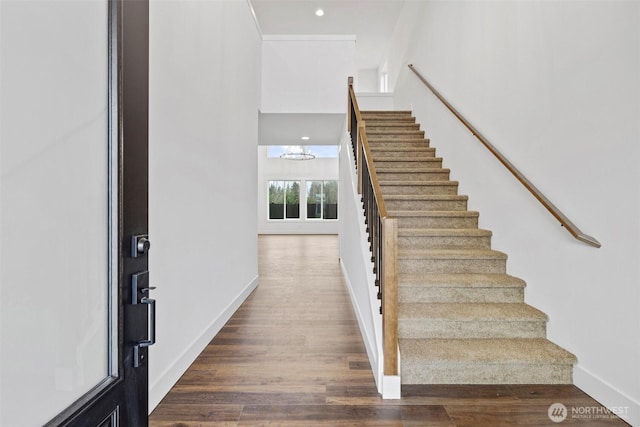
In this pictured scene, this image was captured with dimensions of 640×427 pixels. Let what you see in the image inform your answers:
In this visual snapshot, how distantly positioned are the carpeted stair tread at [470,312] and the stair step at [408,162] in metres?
2.05

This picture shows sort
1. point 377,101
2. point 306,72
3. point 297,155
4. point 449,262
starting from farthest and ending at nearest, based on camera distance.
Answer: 1. point 297,155
2. point 377,101
3. point 306,72
4. point 449,262

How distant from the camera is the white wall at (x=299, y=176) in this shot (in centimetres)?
1383

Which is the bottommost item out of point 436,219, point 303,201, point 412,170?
point 436,219

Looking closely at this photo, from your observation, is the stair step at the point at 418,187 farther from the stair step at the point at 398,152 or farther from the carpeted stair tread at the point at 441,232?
the carpeted stair tread at the point at 441,232

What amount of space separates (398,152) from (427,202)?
111 centimetres

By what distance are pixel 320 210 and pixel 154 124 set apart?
1219cm

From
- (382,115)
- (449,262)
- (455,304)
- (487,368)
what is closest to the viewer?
(487,368)

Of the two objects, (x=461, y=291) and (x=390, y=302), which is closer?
(x=390, y=302)

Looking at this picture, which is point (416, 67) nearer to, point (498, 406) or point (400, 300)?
point (400, 300)

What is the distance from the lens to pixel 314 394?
6.84ft

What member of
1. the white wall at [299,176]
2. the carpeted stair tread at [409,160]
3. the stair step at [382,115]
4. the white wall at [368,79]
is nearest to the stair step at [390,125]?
the stair step at [382,115]

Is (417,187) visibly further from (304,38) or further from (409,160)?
(304,38)

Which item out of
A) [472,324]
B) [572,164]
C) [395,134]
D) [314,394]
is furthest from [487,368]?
[395,134]

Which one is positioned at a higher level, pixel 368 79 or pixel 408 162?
pixel 368 79
